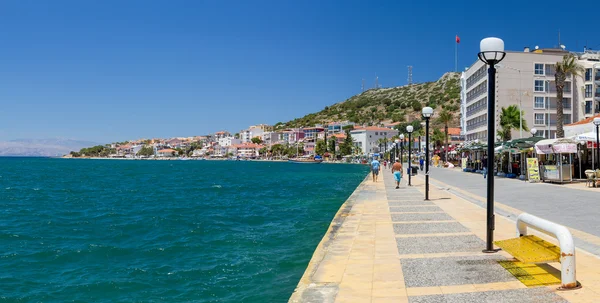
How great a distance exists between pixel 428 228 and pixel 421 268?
3.78 metres

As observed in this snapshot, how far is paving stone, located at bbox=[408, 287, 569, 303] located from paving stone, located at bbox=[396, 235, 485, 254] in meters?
2.41

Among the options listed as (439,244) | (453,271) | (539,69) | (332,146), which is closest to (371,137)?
(332,146)

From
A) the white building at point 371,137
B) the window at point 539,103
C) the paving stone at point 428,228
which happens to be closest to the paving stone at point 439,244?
the paving stone at point 428,228

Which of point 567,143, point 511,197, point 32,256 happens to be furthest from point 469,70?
point 32,256

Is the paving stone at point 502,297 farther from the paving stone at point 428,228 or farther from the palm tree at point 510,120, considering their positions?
the palm tree at point 510,120

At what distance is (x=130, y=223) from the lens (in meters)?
18.9

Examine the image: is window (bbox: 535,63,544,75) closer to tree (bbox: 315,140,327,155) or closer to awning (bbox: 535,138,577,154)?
awning (bbox: 535,138,577,154)

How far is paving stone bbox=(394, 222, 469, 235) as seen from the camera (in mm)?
10086

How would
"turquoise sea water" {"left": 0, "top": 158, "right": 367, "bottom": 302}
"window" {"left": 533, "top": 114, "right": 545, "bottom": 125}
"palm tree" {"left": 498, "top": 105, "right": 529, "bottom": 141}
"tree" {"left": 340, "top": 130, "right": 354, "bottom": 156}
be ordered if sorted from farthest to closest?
"tree" {"left": 340, "top": 130, "right": 354, "bottom": 156}, "window" {"left": 533, "top": 114, "right": 545, "bottom": 125}, "palm tree" {"left": 498, "top": 105, "right": 529, "bottom": 141}, "turquoise sea water" {"left": 0, "top": 158, "right": 367, "bottom": 302}

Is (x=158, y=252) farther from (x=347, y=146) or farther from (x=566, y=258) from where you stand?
(x=347, y=146)

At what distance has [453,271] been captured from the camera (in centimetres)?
663

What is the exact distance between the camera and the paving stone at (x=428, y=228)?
33.1 ft

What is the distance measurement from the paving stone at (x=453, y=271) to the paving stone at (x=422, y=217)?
4626mm

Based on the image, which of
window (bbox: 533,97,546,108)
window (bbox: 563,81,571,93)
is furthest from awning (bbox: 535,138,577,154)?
window (bbox: 563,81,571,93)
